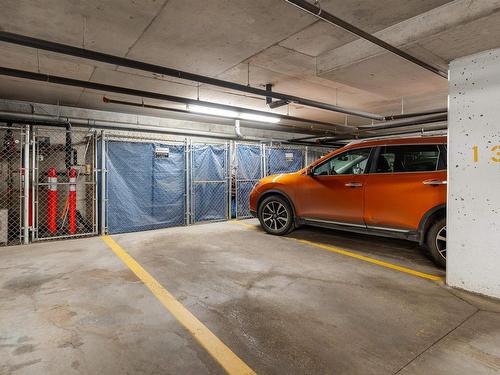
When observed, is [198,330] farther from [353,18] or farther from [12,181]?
[12,181]

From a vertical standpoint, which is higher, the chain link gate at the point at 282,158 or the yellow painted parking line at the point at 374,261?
the chain link gate at the point at 282,158

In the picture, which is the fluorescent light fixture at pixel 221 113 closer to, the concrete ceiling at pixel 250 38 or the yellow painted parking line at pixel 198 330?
the concrete ceiling at pixel 250 38

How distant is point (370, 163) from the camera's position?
4625mm

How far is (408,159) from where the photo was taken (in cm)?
426

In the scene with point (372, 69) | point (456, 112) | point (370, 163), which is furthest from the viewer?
point (370, 163)

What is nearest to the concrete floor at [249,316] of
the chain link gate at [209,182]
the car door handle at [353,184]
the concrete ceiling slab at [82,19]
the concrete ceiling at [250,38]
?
the car door handle at [353,184]

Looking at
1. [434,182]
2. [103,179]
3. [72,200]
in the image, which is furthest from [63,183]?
[434,182]

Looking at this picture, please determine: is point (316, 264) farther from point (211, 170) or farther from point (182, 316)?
point (211, 170)

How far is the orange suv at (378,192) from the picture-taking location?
396 centimetres

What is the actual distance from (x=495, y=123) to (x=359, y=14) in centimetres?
180

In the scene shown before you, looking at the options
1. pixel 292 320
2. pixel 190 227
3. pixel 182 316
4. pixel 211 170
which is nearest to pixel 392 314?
pixel 292 320

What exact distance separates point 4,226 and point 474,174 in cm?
746

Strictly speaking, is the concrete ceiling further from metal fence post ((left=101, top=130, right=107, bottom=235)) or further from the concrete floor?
the concrete floor

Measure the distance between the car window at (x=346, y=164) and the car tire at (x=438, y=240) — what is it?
4.26 ft
